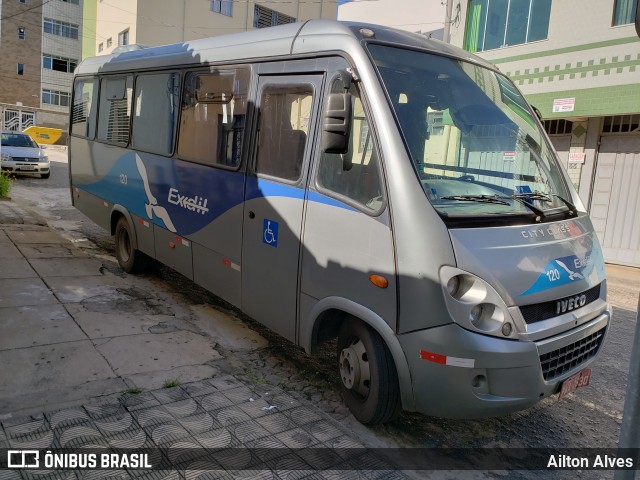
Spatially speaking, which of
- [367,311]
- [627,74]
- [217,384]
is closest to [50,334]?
[217,384]

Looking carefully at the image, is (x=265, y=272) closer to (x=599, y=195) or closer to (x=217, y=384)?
(x=217, y=384)

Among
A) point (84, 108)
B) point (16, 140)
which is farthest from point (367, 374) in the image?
point (16, 140)

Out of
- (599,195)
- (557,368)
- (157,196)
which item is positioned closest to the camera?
(557,368)

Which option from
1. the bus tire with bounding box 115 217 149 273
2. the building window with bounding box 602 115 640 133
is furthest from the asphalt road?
the building window with bounding box 602 115 640 133

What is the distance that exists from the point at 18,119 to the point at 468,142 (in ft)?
151

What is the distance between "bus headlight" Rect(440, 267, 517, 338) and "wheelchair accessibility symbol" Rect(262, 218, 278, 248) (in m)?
1.67

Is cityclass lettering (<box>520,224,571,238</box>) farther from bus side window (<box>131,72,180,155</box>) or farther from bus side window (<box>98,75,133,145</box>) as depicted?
bus side window (<box>98,75,133,145</box>)

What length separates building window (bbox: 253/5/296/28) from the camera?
32.8 metres

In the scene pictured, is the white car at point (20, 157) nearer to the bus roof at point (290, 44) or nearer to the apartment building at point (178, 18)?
the apartment building at point (178, 18)

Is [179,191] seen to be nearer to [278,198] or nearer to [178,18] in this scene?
[278,198]

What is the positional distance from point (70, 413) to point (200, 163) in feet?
9.05

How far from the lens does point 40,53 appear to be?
4572cm

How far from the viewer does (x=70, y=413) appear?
355 cm

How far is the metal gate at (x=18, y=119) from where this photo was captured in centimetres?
4050
